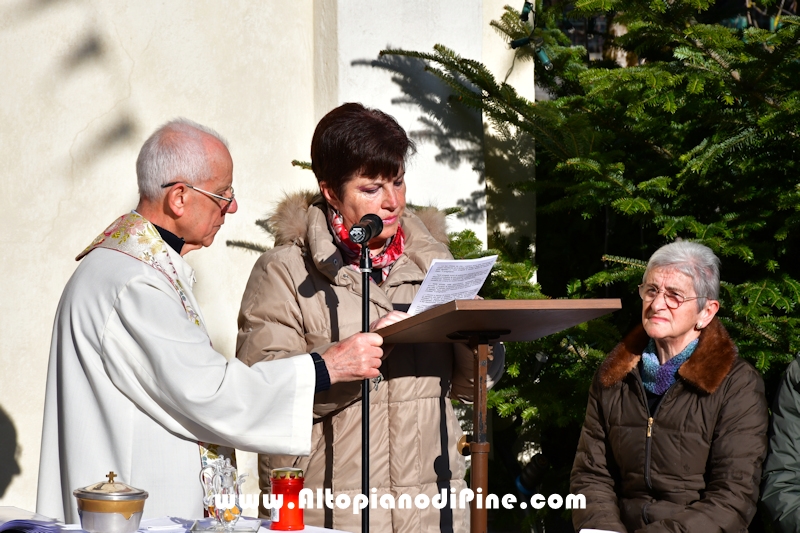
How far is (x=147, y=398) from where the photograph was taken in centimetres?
266

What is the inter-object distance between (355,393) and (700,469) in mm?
1497

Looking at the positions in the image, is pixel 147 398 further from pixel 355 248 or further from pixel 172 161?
pixel 355 248

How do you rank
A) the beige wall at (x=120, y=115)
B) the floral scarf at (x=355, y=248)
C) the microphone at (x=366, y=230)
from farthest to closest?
the beige wall at (x=120, y=115) < the floral scarf at (x=355, y=248) < the microphone at (x=366, y=230)

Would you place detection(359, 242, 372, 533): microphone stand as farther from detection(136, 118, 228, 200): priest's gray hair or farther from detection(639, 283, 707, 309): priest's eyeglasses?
Result: detection(639, 283, 707, 309): priest's eyeglasses

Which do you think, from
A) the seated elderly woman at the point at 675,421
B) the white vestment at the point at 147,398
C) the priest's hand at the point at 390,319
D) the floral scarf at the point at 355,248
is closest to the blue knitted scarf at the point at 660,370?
the seated elderly woman at the point at 675,421

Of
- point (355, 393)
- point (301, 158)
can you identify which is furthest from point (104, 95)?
point (355, 393)

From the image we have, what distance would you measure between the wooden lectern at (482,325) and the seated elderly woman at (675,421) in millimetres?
983

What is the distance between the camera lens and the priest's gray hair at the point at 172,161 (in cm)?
288

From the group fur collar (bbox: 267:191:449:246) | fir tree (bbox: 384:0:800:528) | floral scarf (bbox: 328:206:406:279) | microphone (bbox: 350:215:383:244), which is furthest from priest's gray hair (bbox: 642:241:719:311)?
microphone (bbox: 350:215:383:244)

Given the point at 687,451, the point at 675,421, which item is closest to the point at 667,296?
the point at 675,421

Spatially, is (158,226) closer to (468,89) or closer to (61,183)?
(61,183)

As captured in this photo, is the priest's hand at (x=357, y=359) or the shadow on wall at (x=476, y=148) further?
the shadow on wall at (x=476, y=148)

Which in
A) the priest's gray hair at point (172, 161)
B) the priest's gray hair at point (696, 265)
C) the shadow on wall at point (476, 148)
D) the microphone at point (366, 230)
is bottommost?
the priest's gray hair at point (696, 265)

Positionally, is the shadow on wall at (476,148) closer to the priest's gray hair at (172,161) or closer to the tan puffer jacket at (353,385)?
the tan puffer jacket at (353,385)
